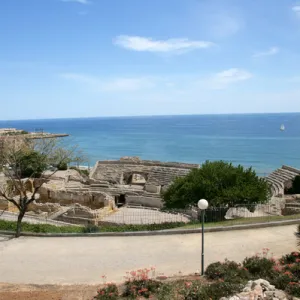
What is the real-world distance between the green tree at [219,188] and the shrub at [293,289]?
11947mm

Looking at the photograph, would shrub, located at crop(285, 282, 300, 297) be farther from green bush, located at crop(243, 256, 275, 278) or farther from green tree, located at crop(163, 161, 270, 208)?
green tree, located at crop(163, 161, 270, 208)

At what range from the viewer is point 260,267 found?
1180 cm

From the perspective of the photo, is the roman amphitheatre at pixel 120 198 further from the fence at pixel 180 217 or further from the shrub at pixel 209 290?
the shrub at pixel 209 290

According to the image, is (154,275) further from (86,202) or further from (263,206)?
(86,202)

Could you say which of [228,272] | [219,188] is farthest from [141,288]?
[219,188]

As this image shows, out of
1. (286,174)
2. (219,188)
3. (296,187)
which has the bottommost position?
(296,187)

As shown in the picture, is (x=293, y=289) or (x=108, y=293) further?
(x=108, y=293)

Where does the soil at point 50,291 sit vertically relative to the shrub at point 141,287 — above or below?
below

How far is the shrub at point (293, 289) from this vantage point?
394 inches

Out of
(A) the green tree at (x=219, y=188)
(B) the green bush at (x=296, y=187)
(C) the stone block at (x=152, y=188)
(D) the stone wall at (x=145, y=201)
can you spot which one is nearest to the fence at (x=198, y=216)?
(A) the green tree at (x=219, y=188)

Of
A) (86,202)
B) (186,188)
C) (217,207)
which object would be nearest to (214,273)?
(217,207)

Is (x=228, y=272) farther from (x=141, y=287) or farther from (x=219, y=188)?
(x=219, y=188)

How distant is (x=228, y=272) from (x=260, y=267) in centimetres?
117

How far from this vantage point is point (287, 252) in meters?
14.4
